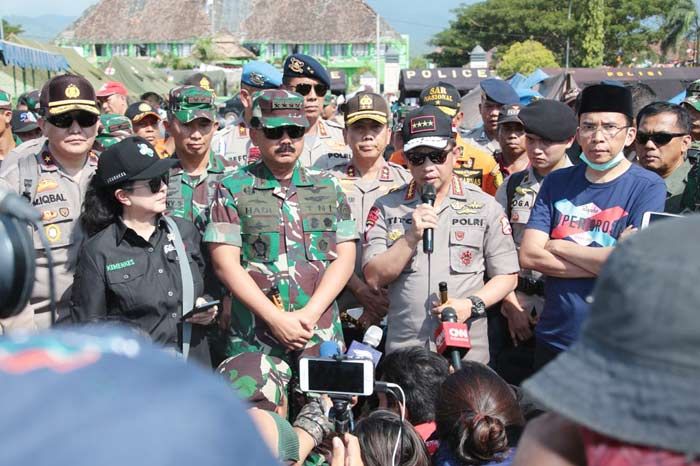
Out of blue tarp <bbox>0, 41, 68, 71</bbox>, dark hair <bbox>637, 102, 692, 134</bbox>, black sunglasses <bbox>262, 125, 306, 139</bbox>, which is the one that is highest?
blue tarp <bbox>0, 41, 68, 71</bbox>

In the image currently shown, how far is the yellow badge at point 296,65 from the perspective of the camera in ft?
20.5

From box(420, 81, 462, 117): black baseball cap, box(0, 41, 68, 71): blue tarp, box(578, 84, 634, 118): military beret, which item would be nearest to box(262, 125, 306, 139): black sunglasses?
box(578, 84, 634, 118): military beret

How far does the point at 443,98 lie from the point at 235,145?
169cm

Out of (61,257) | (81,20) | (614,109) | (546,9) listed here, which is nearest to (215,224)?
(61,257)

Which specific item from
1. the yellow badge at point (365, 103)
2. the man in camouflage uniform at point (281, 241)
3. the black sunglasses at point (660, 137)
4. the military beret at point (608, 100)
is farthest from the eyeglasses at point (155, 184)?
the black sunglasses at point (660, 137)

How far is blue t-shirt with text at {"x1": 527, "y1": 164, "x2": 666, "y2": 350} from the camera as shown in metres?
3.92

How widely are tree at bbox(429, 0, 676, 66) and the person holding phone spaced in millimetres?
56182

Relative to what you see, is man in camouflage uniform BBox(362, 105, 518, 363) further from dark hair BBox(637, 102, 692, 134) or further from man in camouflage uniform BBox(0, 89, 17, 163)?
man in camouflage uniform BBox(0, 89, 17, 163)

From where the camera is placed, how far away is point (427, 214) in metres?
4.10

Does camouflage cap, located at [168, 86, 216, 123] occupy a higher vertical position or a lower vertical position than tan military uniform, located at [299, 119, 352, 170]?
higher

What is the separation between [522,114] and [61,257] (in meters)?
2.79

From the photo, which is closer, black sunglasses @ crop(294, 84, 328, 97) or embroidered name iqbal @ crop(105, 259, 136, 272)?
embroidered name iqbal @ crop(105, 259, 136, 272)

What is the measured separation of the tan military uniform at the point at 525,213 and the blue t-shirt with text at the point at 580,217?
0.57 metres

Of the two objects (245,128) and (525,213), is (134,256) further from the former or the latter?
(245,128)
